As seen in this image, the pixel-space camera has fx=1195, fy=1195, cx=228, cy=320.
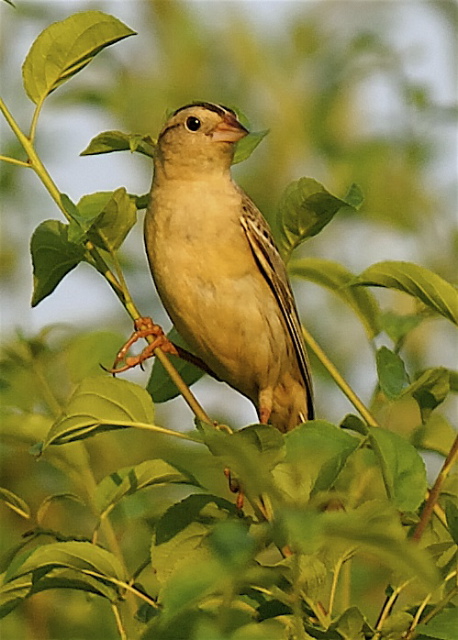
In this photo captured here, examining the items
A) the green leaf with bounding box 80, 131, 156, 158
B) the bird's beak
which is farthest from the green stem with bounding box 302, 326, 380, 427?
the bird's beak

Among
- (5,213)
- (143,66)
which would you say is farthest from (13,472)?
(143,66)

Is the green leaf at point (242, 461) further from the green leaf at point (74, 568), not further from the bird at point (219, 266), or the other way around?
the bird at point (219, 266)

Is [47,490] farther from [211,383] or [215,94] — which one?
[215,94]

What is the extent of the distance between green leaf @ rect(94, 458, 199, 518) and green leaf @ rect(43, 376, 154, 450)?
0.30 feet

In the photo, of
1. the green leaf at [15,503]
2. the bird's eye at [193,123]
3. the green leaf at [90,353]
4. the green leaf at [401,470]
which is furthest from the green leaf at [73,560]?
the bird's eye at [193,123]

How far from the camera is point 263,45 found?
5797 mm

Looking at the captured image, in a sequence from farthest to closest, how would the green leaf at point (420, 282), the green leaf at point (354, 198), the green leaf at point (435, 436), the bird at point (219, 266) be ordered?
1. the bird at point (219, 266)
2. the green leaf at point (435, 436)
3. the green leaf at point (354, 198)
4. the green leaf at point (420, 282)

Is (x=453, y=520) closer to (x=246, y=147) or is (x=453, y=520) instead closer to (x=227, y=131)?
(x=246, y=147)

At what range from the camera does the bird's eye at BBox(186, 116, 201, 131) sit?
392cm

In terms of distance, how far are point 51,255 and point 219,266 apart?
1.21m

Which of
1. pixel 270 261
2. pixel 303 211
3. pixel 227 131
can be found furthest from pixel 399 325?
pixel 227 131

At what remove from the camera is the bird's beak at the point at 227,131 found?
3.73 m

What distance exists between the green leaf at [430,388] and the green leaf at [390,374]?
0.02 meters

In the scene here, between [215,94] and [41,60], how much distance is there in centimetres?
323
